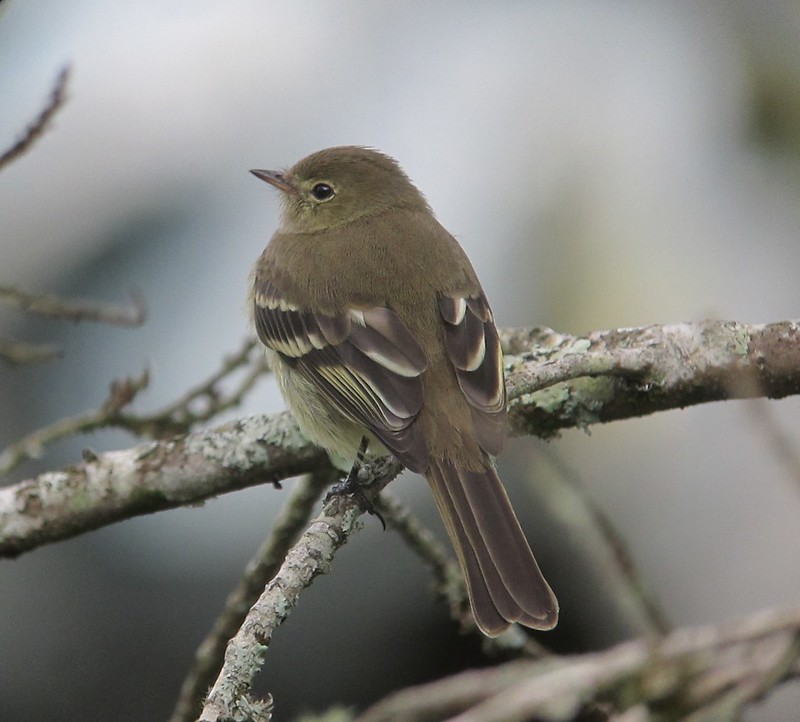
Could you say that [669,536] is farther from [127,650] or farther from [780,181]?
[127,650]

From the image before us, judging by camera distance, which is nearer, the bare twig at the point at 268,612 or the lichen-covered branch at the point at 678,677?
the bare twig at the point at 268,612

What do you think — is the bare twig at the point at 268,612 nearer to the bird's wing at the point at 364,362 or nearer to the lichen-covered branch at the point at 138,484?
the bird's wing at the point at 364,362

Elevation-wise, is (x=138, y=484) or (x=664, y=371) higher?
(x=664, y=371)

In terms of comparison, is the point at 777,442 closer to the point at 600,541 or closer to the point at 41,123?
the point at 600,541

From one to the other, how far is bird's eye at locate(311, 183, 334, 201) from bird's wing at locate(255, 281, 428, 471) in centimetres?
94

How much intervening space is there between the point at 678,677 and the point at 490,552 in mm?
938

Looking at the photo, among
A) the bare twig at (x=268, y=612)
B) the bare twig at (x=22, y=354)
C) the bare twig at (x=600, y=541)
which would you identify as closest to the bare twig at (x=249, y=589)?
the bare twig at (x=268, y=612)

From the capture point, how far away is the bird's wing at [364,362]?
12.9 feet

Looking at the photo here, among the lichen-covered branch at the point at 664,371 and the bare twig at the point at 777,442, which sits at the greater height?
the bare twig at the point at 777,442

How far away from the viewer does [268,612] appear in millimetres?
2807

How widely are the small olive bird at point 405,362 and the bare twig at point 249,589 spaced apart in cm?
19

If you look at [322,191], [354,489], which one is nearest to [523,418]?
[354,489]

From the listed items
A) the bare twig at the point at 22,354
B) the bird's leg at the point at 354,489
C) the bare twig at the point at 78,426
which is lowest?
the bird's leg at the point at 354,489

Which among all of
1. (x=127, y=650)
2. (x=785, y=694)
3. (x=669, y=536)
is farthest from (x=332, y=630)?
(x=785, y=694)
